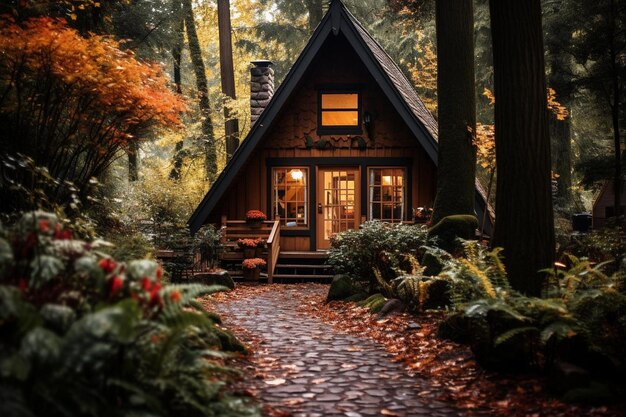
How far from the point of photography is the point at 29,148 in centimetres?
945

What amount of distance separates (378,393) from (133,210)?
15.6 meters

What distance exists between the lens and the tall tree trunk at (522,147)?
6461 mm

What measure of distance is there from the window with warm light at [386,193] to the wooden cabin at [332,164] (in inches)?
1.1

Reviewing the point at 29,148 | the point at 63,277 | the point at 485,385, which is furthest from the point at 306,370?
the point at 29,148

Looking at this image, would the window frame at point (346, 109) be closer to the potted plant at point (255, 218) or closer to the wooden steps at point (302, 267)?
the potted plant at point (255, 218)

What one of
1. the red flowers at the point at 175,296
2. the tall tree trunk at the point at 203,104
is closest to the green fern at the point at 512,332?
the red flowers at the point at 175,296

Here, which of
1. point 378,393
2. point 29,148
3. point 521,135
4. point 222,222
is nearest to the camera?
point 378,393

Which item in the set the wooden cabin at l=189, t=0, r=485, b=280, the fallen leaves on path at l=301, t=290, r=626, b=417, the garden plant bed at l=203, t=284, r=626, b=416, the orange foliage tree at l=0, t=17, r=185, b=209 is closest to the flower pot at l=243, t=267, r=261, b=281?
the wooden cabin at l=189, t=0, r=485, b=280

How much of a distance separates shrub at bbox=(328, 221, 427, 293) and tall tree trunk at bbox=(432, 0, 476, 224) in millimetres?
679

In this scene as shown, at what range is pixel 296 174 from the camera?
17.0m

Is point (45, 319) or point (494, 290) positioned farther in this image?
point (494, 290)

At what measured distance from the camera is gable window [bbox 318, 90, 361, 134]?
54.6ft

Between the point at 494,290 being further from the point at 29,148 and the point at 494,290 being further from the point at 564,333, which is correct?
the point at 29,148

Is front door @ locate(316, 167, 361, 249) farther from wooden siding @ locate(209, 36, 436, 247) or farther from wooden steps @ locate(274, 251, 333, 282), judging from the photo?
wooden steps @ locate(274, 251, 333, 282)
